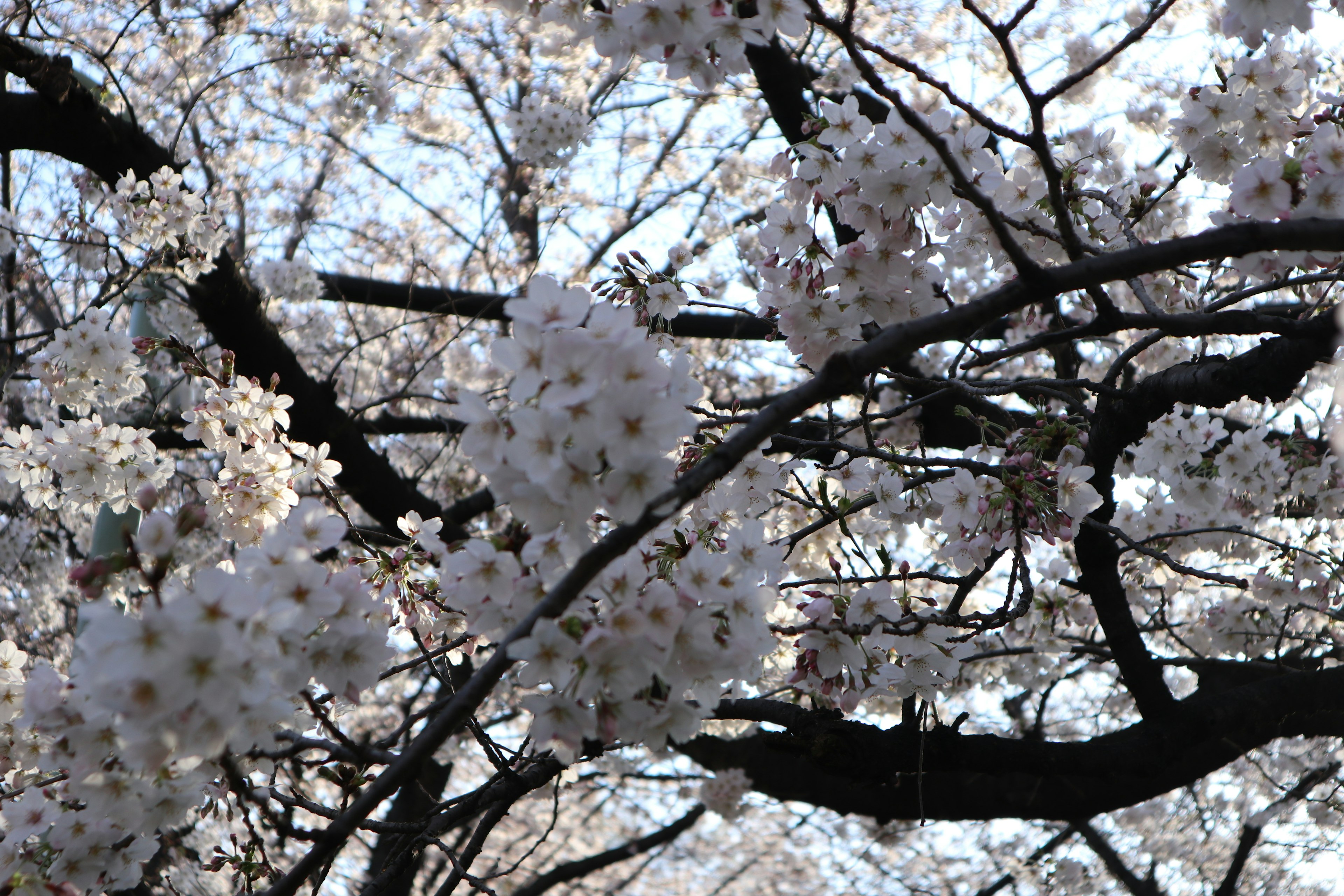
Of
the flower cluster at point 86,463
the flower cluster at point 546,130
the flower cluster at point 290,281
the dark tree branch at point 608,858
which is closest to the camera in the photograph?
the flower cluster at point 86,463

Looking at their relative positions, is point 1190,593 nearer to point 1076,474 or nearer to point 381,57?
point 1076,474

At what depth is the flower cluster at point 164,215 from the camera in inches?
142

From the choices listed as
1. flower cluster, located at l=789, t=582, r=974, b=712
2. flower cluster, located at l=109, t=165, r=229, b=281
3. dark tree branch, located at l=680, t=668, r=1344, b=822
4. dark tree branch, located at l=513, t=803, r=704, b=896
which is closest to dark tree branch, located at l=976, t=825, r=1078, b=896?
dark tree branch, located at l=513, t=803, r=704, b=896

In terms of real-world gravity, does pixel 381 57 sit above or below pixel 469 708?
above

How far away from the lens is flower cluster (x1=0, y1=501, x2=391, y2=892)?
96cm

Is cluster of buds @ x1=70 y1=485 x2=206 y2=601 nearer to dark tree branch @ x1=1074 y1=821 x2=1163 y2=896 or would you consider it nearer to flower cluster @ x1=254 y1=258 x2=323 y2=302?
flower cluster @ x1=254 y1=258 x2=323 y2=302

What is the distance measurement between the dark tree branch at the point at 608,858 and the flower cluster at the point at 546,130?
15.9ft

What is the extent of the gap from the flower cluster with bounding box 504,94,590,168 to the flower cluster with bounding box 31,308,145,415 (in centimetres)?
231

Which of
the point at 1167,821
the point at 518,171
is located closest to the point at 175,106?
the point at 518,171

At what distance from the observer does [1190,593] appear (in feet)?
22.0

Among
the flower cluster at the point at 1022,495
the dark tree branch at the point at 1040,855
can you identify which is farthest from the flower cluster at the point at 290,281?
the dark tree branch at the point at 1040,855

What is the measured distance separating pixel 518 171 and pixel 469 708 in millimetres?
7043

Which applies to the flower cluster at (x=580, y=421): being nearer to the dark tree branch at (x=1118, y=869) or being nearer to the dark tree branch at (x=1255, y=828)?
the dark tree branch at (x=1255, y=828)

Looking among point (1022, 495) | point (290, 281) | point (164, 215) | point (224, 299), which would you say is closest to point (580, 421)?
point (1022, 495)
